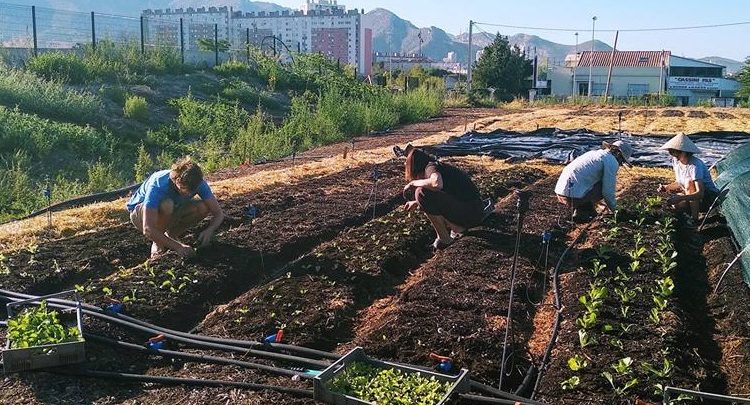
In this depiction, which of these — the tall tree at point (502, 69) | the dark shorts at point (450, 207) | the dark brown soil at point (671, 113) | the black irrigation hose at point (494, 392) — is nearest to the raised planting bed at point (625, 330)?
the black irrigation hose at point (494, 392)

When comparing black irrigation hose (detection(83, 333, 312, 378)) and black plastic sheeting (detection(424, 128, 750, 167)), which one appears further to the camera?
black plastic sheeting (detection(424, 128, 750, 167))

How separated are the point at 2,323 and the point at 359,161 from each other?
7783 mm

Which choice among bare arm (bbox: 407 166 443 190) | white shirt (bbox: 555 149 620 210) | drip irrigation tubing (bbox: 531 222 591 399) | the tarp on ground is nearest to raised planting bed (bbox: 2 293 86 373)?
drip irrigation tubing (bbox: 531 222 591 399)

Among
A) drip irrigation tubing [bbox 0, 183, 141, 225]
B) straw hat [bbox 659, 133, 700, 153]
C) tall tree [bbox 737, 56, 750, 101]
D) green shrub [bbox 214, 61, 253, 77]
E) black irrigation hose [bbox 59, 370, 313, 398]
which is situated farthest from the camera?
tall tree [bbox 737, 56, 750, 101]

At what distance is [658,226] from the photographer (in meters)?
6.76

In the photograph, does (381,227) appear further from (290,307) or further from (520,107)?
(520,107)

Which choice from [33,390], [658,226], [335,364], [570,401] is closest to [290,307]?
[335,364]

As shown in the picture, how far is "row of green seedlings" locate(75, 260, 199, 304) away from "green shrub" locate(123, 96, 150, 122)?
1072cm

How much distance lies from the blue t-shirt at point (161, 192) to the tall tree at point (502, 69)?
1306 inches

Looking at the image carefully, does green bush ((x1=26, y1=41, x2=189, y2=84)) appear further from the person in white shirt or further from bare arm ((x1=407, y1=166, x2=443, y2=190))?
the person in white shirt

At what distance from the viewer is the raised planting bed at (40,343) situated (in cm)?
363

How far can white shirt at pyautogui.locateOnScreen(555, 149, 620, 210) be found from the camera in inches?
273

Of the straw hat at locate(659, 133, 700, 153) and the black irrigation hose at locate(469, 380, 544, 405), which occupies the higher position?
the straw hat at locate(659, 133, 700, 153)

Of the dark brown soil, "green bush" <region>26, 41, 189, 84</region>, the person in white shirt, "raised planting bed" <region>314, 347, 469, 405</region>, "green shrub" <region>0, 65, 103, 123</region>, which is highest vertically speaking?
"green bush" <region>26, 41, 189, 84</region>
